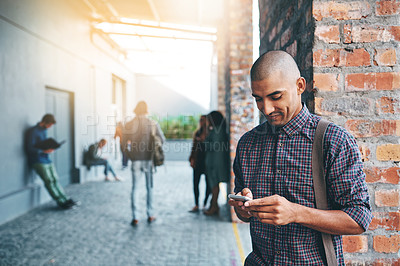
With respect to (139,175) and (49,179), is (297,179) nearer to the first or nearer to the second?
(139,175)

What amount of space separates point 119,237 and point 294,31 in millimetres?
3830

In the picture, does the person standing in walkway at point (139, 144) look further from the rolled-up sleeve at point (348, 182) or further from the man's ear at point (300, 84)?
the rolled-up sleeve at point (348, 182)

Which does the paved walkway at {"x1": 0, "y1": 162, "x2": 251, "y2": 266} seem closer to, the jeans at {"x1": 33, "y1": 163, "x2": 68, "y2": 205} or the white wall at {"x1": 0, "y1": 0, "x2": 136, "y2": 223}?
the jeans at {"x1": 33, "y1": 163, "x2": 68, "y2": 205}

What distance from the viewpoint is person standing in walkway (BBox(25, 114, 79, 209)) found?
579cm

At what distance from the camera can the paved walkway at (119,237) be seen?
3727 millimetres

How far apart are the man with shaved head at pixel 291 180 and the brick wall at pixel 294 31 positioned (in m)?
0.32

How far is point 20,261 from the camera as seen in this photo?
144 inches

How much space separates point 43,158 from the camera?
19.3ft

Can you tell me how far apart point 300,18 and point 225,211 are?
15.4 feet

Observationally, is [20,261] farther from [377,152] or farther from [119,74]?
[119,74]

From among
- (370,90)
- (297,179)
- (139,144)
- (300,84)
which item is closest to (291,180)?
(297,179)

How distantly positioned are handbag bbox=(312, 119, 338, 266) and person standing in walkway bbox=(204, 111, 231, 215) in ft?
13.3

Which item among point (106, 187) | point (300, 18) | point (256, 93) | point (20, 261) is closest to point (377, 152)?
point (256, 93)

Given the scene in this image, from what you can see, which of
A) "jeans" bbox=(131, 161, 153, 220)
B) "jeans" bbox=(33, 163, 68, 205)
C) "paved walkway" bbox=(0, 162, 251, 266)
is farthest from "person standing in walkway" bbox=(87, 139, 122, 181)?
"jeans" bbox=(131, 161, 153, 220)
